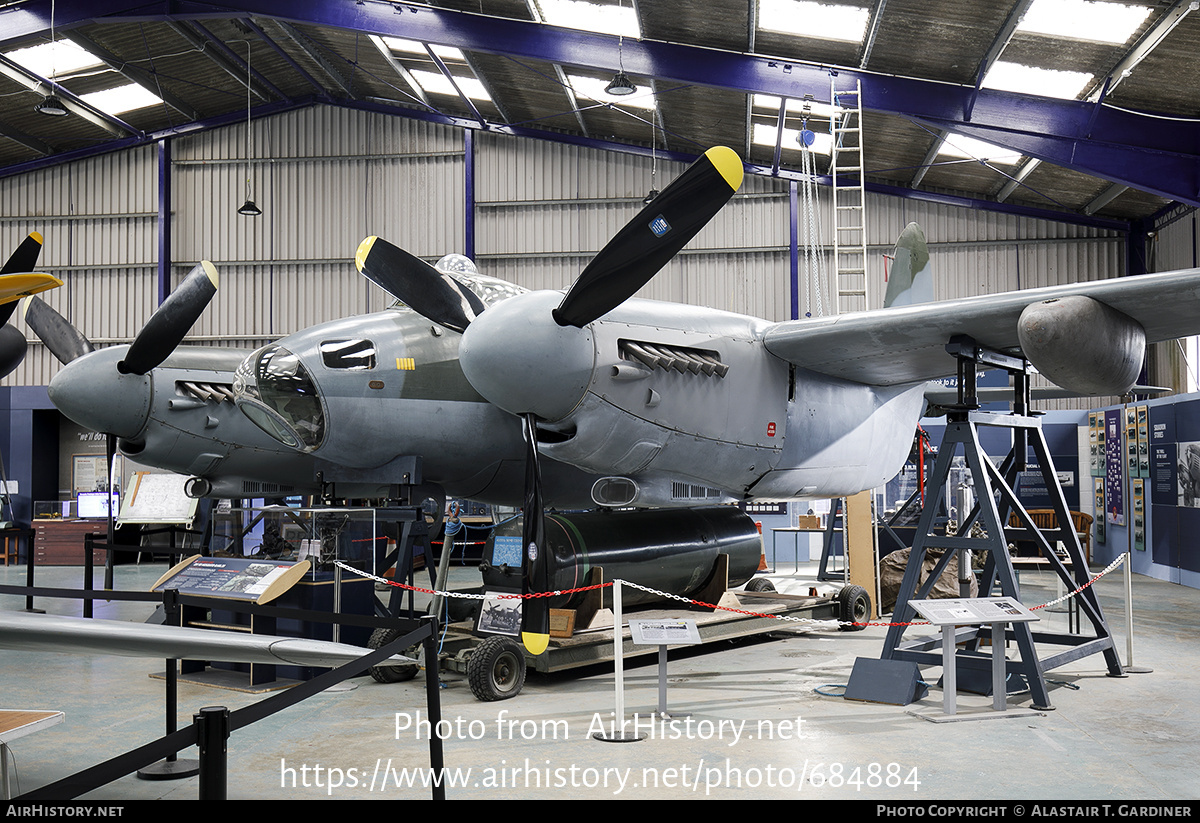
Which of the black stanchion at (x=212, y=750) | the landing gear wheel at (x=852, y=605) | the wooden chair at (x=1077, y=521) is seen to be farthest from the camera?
the wooden chair at (x=1077, y=521)

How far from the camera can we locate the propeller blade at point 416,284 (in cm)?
826

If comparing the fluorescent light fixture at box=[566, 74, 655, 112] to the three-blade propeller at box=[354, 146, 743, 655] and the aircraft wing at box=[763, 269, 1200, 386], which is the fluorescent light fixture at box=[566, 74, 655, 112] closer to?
the aircraft wing at box=[763, 269, 1200, 386]

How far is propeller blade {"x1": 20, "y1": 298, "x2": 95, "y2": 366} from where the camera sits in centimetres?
1251

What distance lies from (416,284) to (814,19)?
917cm

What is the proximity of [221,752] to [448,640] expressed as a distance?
5856 millimetres

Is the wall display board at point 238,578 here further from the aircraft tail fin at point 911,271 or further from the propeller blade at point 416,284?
the aircraft tail fin at point 911,271

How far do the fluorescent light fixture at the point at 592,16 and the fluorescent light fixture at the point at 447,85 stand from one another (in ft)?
18.2

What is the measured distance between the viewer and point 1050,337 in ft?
22.0

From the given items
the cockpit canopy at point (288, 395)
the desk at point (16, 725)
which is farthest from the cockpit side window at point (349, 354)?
the desk at point (16, 725)

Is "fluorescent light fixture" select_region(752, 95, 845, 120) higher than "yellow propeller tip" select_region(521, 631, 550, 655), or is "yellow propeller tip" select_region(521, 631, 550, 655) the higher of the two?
"fluorescent light fixture" select_region(752, 95, 845, 120)

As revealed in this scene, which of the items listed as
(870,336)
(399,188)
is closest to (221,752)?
(870,336)

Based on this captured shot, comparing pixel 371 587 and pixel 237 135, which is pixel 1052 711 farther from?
pixel 237 135

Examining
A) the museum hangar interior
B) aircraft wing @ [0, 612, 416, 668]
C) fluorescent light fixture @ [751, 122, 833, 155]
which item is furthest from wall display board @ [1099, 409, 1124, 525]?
aircraft wing @ [0, 612, 416, 668]

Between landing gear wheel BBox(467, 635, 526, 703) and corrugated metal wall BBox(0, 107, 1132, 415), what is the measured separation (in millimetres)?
17280
